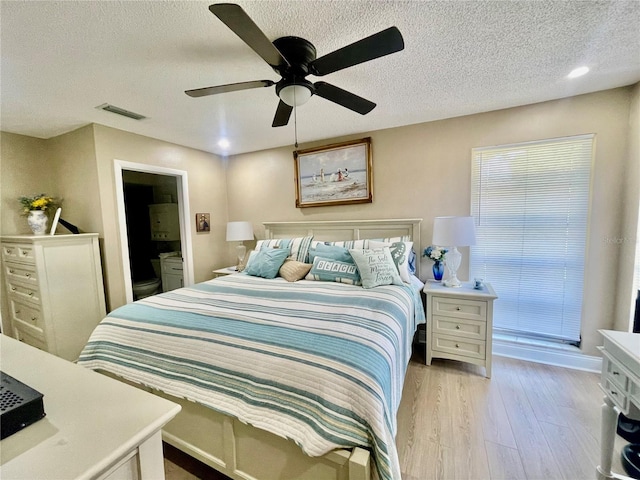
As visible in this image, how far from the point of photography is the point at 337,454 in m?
1.05

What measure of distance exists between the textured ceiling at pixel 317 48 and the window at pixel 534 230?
51 cm

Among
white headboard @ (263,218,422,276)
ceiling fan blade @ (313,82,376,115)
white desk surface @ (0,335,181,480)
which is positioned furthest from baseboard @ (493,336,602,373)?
white desk surface @ (0,335,181,480)

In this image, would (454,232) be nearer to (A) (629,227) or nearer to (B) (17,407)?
(A) (629,227)

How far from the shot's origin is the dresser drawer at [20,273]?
2.49m

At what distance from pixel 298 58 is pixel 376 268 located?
1.64m

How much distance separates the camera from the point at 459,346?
238cm

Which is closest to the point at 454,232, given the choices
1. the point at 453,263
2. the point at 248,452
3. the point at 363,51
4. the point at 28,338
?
the point at 453,263

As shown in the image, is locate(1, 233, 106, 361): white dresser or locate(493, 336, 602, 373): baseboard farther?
locate(1, 233, 106, 361): white dresser

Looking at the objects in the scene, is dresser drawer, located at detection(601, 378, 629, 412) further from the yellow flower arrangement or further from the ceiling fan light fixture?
the yellow flower arrangement

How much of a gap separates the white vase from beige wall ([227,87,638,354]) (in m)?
2.17

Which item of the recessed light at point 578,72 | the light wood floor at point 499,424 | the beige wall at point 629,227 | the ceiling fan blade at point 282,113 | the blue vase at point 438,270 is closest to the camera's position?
the light wood floor at point 499,424

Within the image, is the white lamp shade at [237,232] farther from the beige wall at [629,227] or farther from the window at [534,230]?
the beige wall at [629,227]

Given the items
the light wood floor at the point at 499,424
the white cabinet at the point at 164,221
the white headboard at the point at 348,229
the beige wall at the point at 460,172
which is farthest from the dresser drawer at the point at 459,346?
the white cabinet at the point at 164,221

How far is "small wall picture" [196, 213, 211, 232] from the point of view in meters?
3.71
